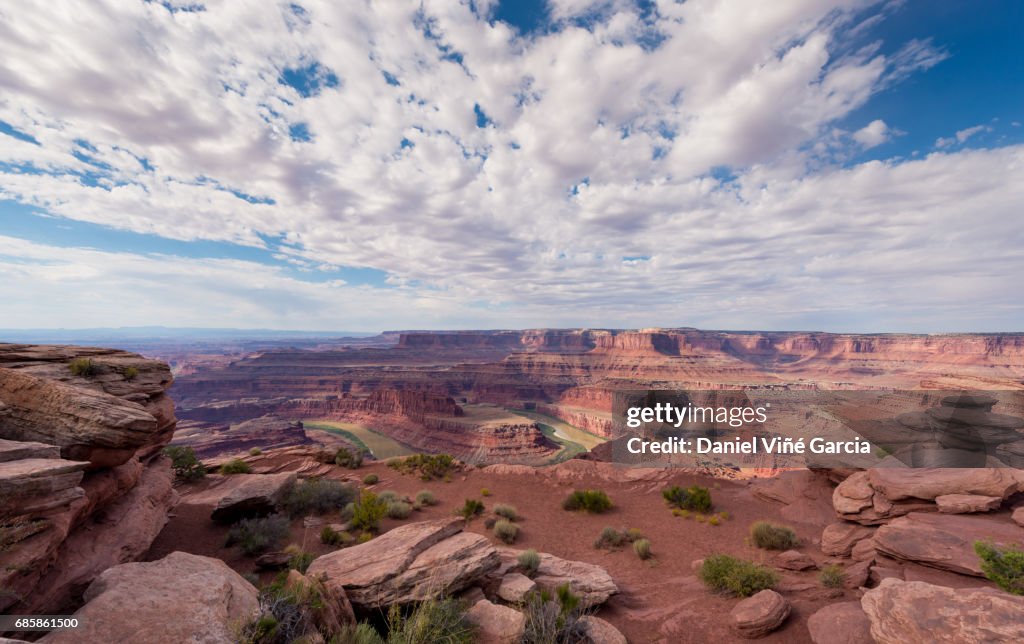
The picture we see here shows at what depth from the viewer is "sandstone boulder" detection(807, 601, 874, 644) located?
645 centimetres

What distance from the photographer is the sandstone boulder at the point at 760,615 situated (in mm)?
7402

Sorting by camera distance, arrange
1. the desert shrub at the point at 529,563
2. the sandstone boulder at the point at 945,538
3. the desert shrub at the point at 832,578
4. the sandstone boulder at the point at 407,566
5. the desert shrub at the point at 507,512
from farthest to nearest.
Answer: the desert shrub at the point at 507,512 < the desert shrub at the point at 529,563 < the desert shrub at the point at 832,578 < the sandstone boulder at the point at 945,538 < the sandstone boulder at the point at 407,566

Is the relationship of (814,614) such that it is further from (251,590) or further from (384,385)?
(384,385)

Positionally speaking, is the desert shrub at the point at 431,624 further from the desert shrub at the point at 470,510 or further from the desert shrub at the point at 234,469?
the desert shrub at the point at 234,469

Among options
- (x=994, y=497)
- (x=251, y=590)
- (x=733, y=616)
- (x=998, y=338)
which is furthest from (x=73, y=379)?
(x=998, y=338)

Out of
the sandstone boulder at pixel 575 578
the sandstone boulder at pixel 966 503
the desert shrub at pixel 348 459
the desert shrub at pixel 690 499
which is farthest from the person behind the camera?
the desert shrub at pixel 348 459

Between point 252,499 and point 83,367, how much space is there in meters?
5.87

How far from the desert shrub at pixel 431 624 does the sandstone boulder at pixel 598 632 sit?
7.36ft

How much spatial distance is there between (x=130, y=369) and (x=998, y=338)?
18787 centimetres

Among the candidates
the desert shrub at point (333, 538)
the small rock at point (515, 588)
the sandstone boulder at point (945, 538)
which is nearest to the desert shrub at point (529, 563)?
the small rock at point (515, 588)

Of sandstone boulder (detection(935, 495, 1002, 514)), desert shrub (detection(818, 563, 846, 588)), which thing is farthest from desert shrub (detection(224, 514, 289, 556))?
sandstone boulder (detection(935, 495, 1002, 514))

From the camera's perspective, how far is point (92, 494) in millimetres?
7023

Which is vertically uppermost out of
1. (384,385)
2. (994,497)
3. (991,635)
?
(991,635)

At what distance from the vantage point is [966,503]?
10.3 meters
